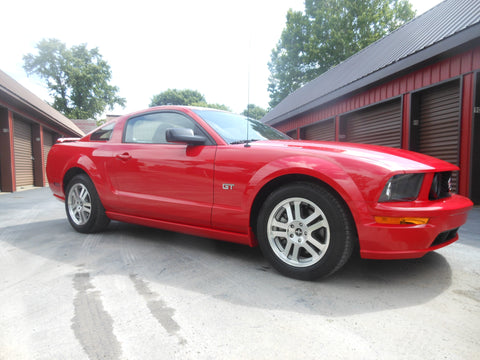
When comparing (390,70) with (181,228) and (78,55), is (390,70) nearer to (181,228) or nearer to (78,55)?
(181,228)

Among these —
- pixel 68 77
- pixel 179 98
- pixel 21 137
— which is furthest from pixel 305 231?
pixel 179 98

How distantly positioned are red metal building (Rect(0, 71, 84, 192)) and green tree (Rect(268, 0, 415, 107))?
68.1 ft

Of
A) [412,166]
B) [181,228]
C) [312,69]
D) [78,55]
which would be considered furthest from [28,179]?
[78,55]

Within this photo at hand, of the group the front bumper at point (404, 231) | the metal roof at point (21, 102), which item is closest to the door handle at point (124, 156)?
the front bumper at point (404, 231)

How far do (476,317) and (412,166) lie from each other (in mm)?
947

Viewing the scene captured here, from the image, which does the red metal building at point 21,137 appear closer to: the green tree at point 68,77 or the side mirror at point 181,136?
the side mirror at point 181,136

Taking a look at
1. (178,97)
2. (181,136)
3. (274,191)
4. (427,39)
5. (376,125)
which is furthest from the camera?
(178,97)

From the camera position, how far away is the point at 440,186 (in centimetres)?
230

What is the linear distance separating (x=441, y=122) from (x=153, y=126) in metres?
6.16

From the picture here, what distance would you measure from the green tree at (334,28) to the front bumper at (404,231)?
2678cm

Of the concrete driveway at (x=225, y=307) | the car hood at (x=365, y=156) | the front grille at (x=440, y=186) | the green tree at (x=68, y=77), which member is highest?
the green tree at (x=68, y=77)

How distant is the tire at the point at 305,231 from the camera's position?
212 centimetres

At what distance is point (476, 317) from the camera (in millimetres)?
1736

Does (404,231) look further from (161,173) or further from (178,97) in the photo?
(178,97)
